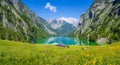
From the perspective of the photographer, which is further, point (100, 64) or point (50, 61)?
point (50, 61)

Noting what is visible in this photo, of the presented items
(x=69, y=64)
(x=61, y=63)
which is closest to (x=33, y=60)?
(x=61, y=63)

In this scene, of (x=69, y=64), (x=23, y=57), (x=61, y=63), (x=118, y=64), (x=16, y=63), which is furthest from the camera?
(x=23, y=57)

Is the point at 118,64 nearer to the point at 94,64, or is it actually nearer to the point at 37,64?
the point at 94,64

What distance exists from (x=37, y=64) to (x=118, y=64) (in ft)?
31.7

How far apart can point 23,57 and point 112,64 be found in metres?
12.4

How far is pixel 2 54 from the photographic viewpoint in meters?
30.1

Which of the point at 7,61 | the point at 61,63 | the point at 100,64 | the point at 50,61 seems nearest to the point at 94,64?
the point at 100,64

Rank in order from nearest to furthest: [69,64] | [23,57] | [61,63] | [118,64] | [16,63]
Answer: [118,64] < [69,64] < [61,63] < [16,63] < [23,57]

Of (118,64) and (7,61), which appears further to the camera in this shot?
(7,61)

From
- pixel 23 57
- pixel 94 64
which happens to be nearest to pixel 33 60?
pixel 23 57

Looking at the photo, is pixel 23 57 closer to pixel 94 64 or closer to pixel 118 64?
pixel 94 64

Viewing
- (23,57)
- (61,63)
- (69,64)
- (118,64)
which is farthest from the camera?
(23,57)

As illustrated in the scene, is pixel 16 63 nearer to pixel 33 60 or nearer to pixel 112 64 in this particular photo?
pixel 33 60

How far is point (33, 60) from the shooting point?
91.2 feet
